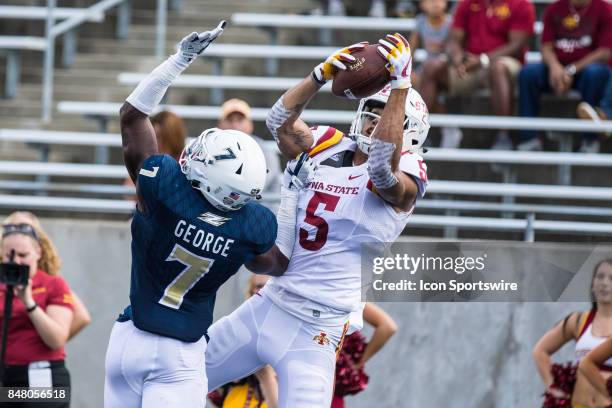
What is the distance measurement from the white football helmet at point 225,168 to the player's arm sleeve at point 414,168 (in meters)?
0.76

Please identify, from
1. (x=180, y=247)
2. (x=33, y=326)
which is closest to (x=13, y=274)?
(x=33, y=326)

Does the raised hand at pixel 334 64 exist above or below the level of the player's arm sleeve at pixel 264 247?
above

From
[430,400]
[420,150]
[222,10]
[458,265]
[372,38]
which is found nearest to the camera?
[420,150]

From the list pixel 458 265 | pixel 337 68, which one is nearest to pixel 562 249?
pixel 458 265

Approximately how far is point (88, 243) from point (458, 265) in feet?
8.69

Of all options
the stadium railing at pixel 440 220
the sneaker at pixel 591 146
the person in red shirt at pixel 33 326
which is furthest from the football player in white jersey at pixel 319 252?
the sneaker at pixel 591 146

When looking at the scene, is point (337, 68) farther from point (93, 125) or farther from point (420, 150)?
point (93, 125)

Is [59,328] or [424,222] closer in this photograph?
[59,328]

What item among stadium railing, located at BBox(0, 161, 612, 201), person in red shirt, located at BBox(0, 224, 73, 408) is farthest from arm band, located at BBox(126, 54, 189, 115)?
stadium railing, located at BBox(0, 161, 612, 201)

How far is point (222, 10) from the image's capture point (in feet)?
37.6

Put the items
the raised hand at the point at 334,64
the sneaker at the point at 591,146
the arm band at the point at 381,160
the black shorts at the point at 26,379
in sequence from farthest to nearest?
the sneaker at the point at 591,146 → the black shorts at the point at 26,379 → the raised hand at the point at 334,64 → the arm band at the point at 381,160

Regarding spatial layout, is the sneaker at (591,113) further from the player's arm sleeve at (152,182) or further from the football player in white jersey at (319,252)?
the player's arm sleeve at (152,182)

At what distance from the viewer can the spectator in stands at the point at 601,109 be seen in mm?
8859

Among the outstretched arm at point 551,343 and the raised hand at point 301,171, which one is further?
the outstretched arm at point 551,343
